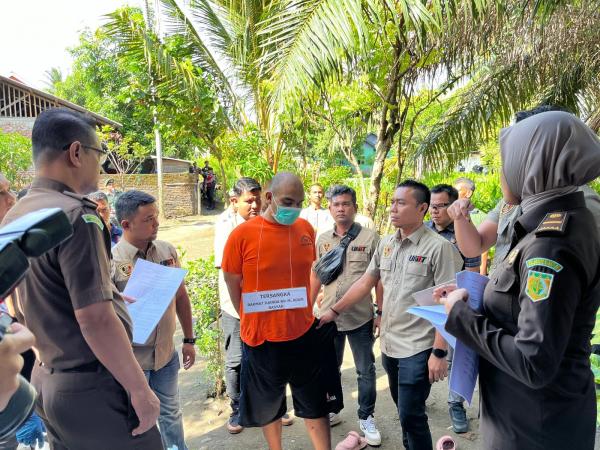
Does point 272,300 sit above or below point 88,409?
above

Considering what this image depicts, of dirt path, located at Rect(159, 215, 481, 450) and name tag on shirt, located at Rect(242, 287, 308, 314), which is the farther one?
dirt path, located at Rect(159, 215, 481, 450)

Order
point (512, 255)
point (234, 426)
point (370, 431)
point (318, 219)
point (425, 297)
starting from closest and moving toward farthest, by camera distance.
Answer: point (512, 255)
point (425, 297)
point (370, 431)
point (234, 426)
point (318, 219)

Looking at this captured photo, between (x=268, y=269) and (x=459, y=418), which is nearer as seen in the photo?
(x=268, y=269)

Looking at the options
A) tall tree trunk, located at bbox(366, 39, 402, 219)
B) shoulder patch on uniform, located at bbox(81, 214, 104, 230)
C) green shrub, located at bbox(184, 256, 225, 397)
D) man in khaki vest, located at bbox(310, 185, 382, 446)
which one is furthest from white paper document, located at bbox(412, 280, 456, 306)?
tall tree trunk, located at bbox(366, 39, 402, 219)

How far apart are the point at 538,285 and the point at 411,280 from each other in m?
1.37

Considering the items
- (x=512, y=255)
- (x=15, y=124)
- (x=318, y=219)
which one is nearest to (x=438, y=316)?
(x=512, y=255)

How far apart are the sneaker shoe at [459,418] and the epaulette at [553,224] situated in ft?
7.70

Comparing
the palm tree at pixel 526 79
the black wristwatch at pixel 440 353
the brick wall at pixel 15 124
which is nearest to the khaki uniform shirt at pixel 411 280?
the black wristwatch at pixel 440 353

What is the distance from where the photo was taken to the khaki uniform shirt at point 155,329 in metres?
2.47

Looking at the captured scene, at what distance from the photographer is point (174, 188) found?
17859mm

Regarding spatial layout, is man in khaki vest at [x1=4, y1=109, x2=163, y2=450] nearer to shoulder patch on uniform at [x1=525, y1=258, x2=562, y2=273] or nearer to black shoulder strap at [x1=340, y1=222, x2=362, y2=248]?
shoulder patch on uniform at [x1=525, y1=258, x2=562, y2=273]

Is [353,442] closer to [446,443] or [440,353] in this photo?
[446,443]

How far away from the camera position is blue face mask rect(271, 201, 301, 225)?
2527 mm

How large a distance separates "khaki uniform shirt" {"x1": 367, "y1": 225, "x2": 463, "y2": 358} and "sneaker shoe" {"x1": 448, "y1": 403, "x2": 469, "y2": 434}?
96 cm
